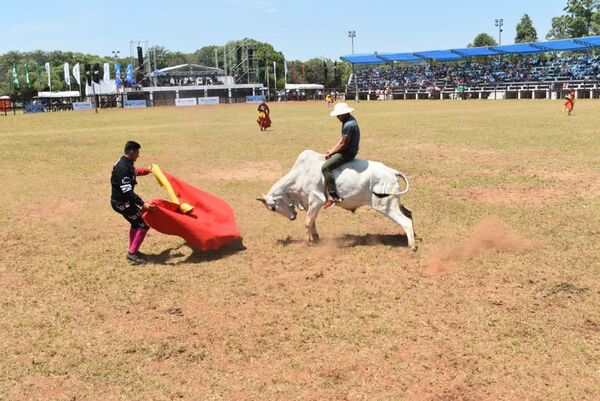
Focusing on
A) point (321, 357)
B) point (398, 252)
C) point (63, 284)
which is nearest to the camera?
point (321, 357)

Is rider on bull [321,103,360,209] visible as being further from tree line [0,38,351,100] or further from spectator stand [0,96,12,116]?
tree line [0,38,351,100]

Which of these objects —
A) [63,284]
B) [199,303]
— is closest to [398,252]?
[199,303]

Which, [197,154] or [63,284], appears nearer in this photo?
[63,284]

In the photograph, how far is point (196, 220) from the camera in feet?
29.7

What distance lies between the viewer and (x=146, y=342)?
6145 mm

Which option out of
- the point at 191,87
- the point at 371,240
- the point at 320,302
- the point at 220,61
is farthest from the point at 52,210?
the point at 220,61

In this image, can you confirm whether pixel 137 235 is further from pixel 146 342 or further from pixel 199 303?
pixel 146 342

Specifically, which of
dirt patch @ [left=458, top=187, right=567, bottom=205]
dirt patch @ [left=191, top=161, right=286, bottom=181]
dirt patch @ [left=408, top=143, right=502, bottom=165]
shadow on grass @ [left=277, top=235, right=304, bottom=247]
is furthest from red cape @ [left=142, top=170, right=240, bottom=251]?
dirt patch @ [left=408, top=143, right=502, bottom=165]

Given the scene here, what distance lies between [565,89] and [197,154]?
167ft

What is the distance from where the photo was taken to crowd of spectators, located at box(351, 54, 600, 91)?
71.6 metres

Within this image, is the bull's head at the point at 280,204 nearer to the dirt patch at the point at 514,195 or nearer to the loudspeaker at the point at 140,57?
the dirt patch at the point at 514,195

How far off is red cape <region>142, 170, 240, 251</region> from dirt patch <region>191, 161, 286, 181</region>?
20.9 ft

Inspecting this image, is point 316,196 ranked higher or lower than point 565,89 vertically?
lower

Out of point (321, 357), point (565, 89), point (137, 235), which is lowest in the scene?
point (321, 357)
